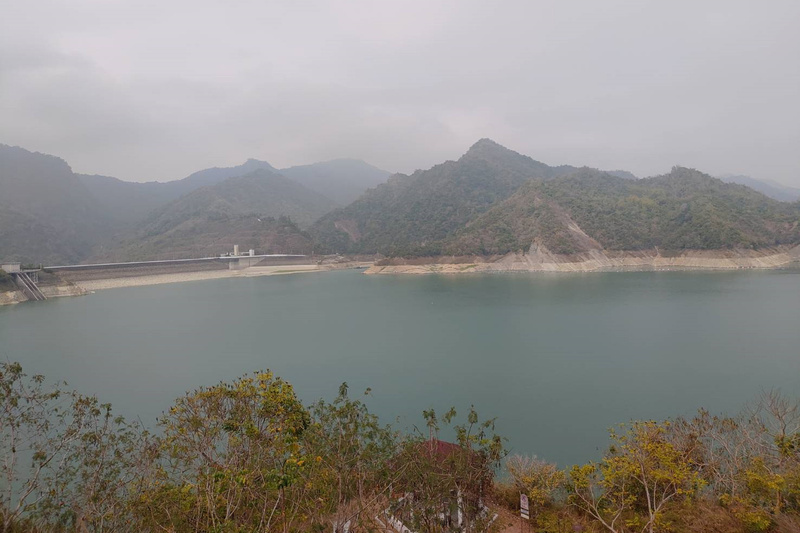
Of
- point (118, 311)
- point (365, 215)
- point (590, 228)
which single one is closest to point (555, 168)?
point (365, 215)

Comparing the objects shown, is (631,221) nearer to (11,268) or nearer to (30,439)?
(30,439)

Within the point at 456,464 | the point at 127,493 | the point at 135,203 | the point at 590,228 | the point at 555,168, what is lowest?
the point at 127,493

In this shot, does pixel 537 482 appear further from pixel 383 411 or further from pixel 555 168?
pixel 555 168

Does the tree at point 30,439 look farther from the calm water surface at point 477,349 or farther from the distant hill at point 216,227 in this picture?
the distant hill at point 216,227

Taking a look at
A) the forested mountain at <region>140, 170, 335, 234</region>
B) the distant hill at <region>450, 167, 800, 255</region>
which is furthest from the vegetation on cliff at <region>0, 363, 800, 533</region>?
the forested mountain at <region>140, 170, 335, 234</region>

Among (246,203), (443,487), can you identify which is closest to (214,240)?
(246,203)

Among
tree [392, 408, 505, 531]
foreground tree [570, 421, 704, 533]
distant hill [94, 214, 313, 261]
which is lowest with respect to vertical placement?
foreground tree [570, 421, 704, 533]

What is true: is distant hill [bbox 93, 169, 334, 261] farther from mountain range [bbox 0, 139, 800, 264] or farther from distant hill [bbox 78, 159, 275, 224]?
distant hill [bbox 78, 159, 275, 224]
